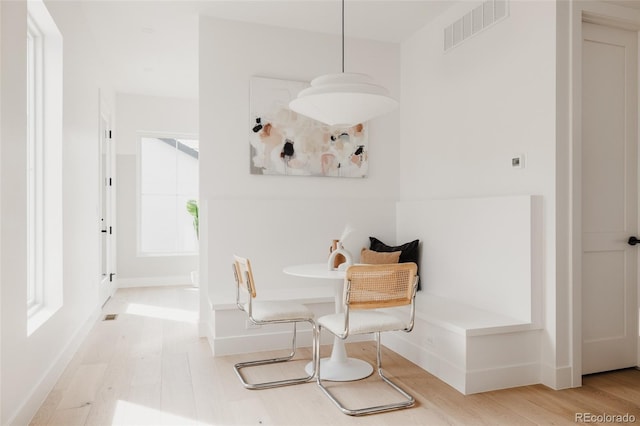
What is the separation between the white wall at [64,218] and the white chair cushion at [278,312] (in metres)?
1.27

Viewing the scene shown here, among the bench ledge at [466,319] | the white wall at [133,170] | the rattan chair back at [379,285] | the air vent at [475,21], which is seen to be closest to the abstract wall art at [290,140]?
the air vent at [475,21]

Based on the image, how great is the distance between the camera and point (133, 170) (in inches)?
270

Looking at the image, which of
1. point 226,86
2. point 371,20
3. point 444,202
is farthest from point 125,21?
point 444,202

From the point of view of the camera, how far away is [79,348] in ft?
12.2

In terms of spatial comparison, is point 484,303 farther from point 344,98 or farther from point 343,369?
point 344,98

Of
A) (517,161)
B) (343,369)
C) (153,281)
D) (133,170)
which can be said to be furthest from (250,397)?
(133,170)

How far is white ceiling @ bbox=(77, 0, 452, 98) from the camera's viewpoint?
12.6ft

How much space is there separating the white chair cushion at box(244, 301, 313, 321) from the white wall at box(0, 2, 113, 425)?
1.27 metres

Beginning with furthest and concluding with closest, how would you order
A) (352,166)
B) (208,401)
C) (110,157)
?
(110,157) < (352,166) < (208,401)

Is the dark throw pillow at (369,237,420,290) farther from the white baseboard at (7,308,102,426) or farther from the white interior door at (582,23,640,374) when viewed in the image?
the white baseboard at (7,308,102,426)

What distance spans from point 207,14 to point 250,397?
10.4 ft

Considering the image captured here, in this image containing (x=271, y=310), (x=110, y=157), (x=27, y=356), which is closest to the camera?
(x=27, y=356)

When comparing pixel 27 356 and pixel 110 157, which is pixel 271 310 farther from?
pixel 110 157

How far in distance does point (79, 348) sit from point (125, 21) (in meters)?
2.89
